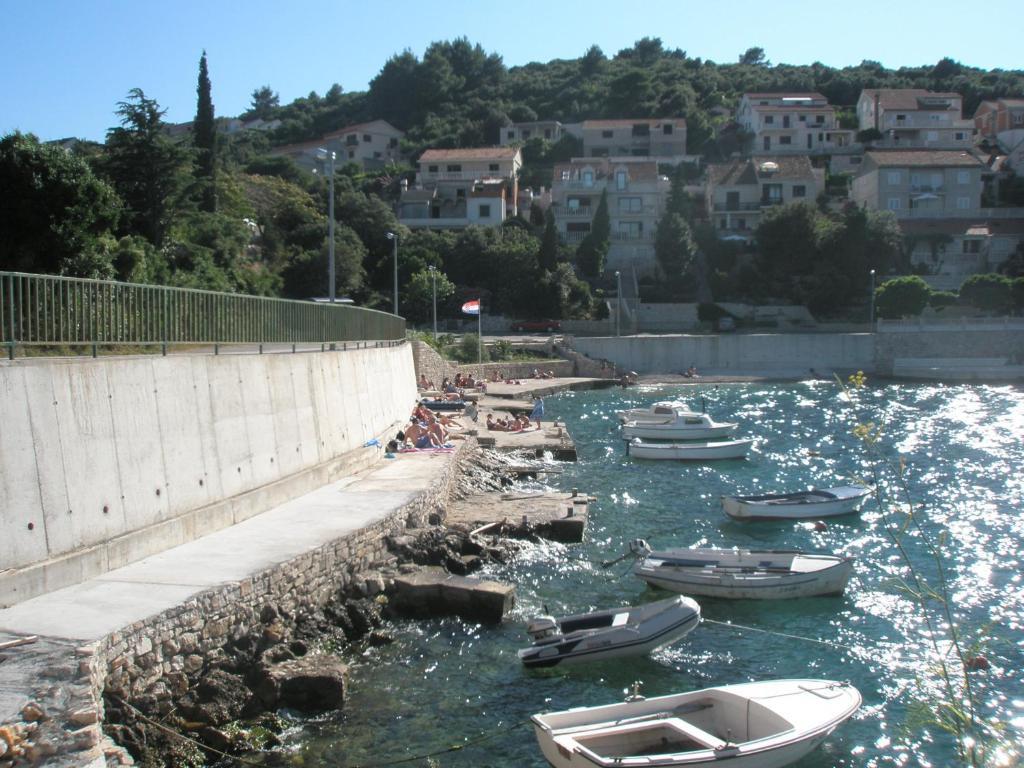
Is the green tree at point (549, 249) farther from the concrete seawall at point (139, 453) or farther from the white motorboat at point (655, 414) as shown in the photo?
the concrete seawall at point (139, 453)

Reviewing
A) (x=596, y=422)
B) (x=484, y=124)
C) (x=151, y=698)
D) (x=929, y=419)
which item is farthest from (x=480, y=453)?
(x=484, y=124)

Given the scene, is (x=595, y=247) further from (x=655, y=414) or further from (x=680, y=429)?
(x=680, y=429)

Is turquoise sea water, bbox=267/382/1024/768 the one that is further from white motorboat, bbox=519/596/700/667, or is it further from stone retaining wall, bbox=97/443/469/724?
stone retaining wall, bbox=97/443/469/724

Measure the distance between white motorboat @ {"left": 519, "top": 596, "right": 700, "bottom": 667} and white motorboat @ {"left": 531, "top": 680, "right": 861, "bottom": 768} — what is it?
2870 mm

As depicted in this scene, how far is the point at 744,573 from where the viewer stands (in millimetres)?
19172

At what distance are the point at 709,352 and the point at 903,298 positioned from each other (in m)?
15.9

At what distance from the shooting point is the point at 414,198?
89.5 m

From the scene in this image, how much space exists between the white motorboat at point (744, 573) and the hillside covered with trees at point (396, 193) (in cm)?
2130

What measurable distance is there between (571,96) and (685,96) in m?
20.8

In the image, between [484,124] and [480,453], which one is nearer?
[480,453]

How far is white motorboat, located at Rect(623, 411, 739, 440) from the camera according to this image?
3928 centimetres

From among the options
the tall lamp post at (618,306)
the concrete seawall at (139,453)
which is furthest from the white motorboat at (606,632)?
the tall lamp post at (618,306)

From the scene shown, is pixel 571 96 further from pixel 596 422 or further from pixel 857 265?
pixel 596 422

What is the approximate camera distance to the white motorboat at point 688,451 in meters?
36.9
